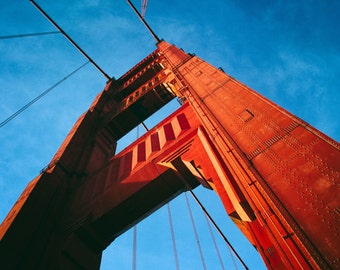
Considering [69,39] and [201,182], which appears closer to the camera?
[201,182]

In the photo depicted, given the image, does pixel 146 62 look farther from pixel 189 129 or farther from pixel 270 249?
pixel 270 249

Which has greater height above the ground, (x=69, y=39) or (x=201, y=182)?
(x=69, y=39)

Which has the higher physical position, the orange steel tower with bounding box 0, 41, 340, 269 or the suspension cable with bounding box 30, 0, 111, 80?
the suspension cable with bounding box 30, 0, 111, 80

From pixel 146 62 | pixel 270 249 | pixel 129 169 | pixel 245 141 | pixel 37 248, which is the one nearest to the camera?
pixel 270 249

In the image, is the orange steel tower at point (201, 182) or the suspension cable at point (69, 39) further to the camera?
the suspension cable at point (69, 39)

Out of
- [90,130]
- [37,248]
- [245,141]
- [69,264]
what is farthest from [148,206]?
[90,130]

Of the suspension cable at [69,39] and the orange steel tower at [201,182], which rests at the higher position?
the suspension cable at [69,39]

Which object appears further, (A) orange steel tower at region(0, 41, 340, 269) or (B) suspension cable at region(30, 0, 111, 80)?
(B) suspension cable at region(30, 0, 111, 80)

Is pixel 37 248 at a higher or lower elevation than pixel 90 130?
lower
